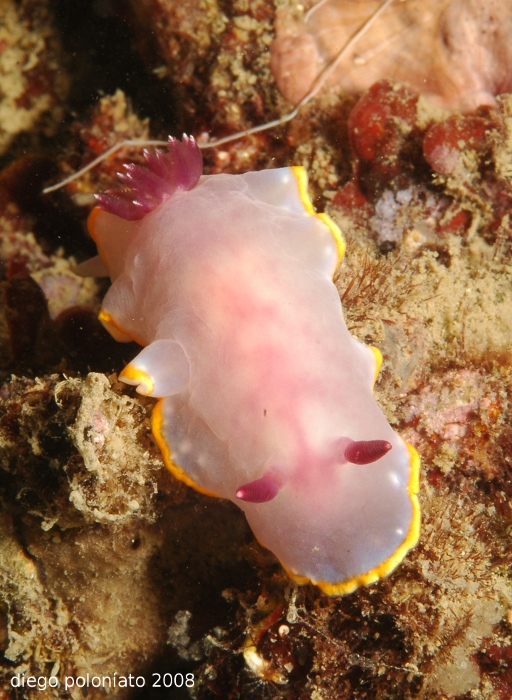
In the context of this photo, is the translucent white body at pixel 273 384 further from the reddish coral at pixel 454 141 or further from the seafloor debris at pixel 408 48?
the seafloor debris at pixel 408 48

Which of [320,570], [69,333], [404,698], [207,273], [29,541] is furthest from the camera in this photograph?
[69,333]

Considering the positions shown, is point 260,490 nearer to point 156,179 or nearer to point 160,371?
point 160,371

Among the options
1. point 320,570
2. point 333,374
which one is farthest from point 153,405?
point 320,570

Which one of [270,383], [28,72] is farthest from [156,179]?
[28,72]

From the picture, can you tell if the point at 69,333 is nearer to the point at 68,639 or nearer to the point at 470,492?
the point at 68,639

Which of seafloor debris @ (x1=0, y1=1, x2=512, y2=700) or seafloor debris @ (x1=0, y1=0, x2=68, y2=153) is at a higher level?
seafloor debris @ (x1=0, y1=0, x2=68, y2=153)

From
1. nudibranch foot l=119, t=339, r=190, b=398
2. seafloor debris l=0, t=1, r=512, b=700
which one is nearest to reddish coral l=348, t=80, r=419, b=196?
seafloor debris l=0, t=1, r=512, b=700

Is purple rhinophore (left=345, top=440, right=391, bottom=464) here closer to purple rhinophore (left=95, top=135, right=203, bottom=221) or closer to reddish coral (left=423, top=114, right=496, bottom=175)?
purple rhinophore (left=95, top=135, right=203, bottom=221)
